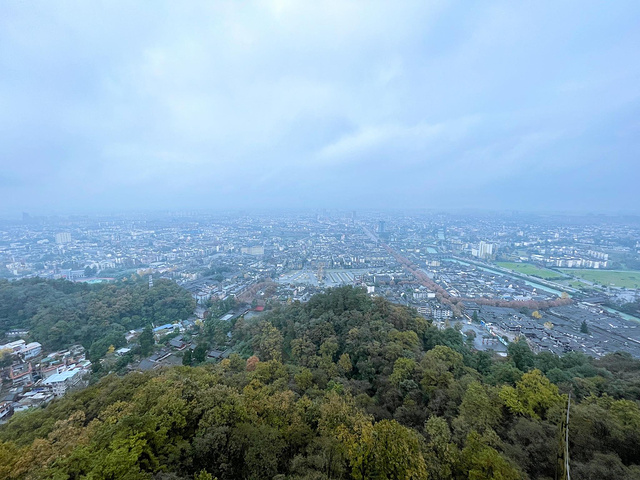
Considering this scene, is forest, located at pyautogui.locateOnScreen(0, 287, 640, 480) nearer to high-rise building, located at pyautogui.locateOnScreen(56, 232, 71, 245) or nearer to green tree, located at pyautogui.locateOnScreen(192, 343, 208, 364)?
green tree, located at pyautogui.locateOnScreen(192, 343, 208, 364)

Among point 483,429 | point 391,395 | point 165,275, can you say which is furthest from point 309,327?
point 165,275

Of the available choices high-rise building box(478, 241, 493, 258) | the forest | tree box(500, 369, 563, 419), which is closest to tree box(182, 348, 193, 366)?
the forest

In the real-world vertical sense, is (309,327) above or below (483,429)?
below

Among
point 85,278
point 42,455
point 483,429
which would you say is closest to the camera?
point 42,455

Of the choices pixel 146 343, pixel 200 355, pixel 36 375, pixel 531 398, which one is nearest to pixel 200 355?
pixel 200 355

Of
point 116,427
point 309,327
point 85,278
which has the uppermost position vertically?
point 116,427

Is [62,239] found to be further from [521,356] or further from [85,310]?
[521,356]

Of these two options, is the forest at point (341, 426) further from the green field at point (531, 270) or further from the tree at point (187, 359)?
the green field at point (531, 270)

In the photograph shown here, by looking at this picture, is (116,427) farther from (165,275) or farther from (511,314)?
(165,275)
